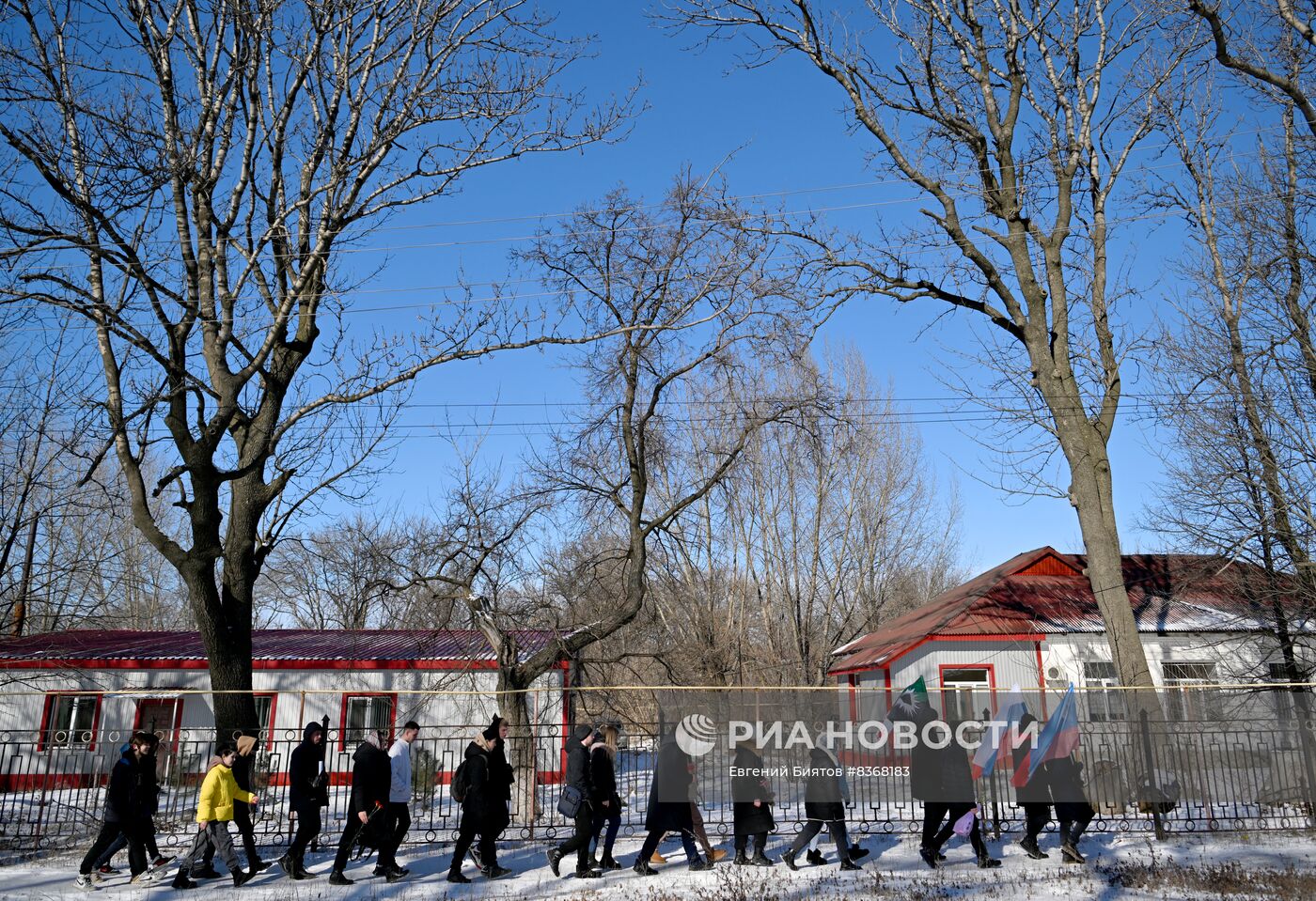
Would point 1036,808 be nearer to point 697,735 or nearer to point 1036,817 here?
point 1036,817

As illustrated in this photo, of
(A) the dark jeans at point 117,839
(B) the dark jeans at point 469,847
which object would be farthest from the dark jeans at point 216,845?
(B) the dark jeans at point 469,847

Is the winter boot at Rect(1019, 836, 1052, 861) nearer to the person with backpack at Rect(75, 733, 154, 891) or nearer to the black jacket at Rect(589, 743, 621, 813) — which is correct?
the black jacket at Rect(589, 743, 621, 813)

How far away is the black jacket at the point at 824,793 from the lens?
Answer: 425 inches

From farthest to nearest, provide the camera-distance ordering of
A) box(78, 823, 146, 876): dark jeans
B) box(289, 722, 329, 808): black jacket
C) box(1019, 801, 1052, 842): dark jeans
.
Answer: box(1019, 801, 1052, 842): dark jeans → box(289, 722, 329, 808): black jacket → box(78, 823, 146, 876): dark jeans

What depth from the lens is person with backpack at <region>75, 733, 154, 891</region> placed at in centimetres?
1031

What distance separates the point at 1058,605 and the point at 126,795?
23388 millimetres

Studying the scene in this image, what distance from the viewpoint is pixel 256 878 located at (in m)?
11.0

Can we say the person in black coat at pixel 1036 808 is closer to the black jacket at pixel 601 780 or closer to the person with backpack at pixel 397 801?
the black jacket at pixel 601 780

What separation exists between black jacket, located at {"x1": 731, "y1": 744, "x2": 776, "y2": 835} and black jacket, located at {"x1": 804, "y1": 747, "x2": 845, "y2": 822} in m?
0.50

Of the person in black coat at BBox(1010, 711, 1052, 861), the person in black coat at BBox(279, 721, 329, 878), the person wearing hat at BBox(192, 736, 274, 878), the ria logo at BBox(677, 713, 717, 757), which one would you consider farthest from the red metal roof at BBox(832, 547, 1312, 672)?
the person wearing hat at BBox(192, 736, 274, 878)

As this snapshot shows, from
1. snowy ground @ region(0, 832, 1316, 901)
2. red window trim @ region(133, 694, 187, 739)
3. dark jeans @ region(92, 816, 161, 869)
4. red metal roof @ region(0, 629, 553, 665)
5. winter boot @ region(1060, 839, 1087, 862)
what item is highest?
red metal roof @ region(0, 629, 553, 665)

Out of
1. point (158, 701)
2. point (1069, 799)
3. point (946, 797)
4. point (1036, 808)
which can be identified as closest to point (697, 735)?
point (946, 797)

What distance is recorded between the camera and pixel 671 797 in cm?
1102

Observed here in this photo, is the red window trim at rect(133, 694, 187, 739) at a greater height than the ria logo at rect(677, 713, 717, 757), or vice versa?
the red window trim at rect(133, 694, 187, 739)
